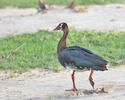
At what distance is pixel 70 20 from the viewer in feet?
52.2

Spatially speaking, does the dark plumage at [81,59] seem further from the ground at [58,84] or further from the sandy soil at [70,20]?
the sandy soil at [70,20]

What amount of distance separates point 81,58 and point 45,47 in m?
3.96

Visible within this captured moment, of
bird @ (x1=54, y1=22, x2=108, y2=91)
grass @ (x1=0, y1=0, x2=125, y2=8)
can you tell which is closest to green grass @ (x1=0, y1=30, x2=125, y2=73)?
bird @ (x1=54, y1=22, x2=108, y2=91)

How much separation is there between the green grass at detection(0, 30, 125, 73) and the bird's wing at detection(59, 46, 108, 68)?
195cm

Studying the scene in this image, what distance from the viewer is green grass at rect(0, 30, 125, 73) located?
408 inches

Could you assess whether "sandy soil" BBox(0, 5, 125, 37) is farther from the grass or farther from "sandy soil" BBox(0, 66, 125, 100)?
"sandy soil" BBox(0, 66, 125, 100)

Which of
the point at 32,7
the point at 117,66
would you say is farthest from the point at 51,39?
the point at 32,7

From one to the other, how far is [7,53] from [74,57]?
359 centimetres

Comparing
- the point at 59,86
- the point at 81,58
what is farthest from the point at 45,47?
the point at 81,58

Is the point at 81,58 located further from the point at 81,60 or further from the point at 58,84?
the point at 58,84

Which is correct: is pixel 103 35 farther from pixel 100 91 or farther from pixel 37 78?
pixel 100 91

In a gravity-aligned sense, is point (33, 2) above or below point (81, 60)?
below

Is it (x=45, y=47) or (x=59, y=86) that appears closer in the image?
(x=59, y=86)

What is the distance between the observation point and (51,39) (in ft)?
42.0
